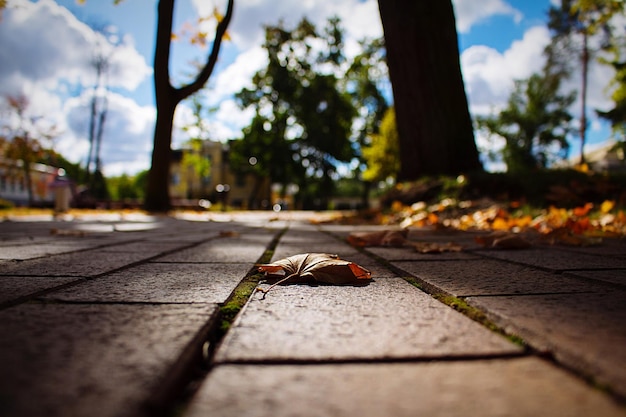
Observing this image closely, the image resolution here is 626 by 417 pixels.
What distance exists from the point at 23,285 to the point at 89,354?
27.8 inches

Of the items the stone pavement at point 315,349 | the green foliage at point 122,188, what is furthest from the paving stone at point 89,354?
the green foliage at point 122,188

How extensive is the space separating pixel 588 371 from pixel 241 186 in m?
45.1

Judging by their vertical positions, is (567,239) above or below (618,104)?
below

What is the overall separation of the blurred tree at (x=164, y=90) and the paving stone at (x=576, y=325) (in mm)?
9220

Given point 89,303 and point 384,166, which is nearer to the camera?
point 89,303

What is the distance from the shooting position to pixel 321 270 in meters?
1.26

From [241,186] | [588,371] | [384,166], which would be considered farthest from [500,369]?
[241,186]

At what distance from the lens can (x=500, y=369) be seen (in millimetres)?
576

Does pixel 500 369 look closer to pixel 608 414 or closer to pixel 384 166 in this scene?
pixel 608 414

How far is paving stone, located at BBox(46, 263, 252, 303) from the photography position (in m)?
0.98

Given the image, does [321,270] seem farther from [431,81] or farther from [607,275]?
[431,81]

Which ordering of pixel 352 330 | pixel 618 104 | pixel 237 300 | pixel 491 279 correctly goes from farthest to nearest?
pixel 618 104 → pixel 491 279 → pixel 237 300 → pixel 352 330

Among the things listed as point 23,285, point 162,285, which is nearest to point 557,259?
point 162,285

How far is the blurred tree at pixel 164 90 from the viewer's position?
8789mm
